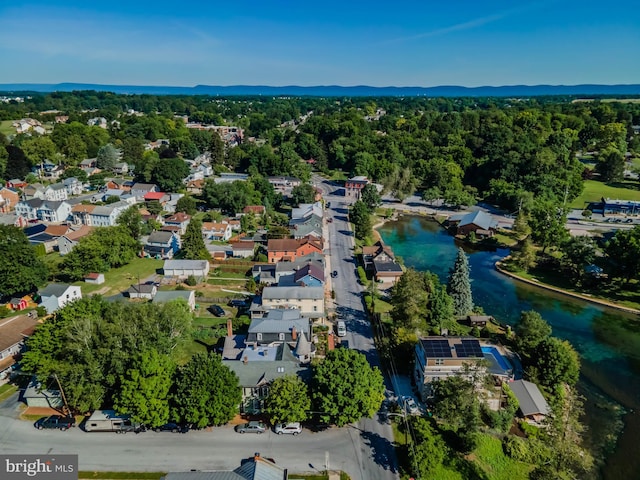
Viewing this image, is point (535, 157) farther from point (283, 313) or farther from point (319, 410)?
point (319, 410)

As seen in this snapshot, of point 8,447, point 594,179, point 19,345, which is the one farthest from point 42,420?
point 594,179

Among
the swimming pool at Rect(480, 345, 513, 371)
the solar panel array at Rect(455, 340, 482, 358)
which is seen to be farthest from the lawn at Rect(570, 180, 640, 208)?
the solar panel array at Rect(455, 340, 482, 358)

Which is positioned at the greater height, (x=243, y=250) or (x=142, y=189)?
(x=142, y=189)

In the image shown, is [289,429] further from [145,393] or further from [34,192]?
[34,192]

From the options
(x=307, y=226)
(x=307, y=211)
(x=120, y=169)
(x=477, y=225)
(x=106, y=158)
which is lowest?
(x=477, y=225)

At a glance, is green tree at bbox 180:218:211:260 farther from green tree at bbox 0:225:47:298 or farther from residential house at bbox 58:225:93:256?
residential house at bbox 58:225:93:256

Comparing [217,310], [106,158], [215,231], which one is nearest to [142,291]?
[217,310]

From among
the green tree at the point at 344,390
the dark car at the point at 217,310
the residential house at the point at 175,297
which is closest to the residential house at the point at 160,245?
the residential house at the point at 175,297
